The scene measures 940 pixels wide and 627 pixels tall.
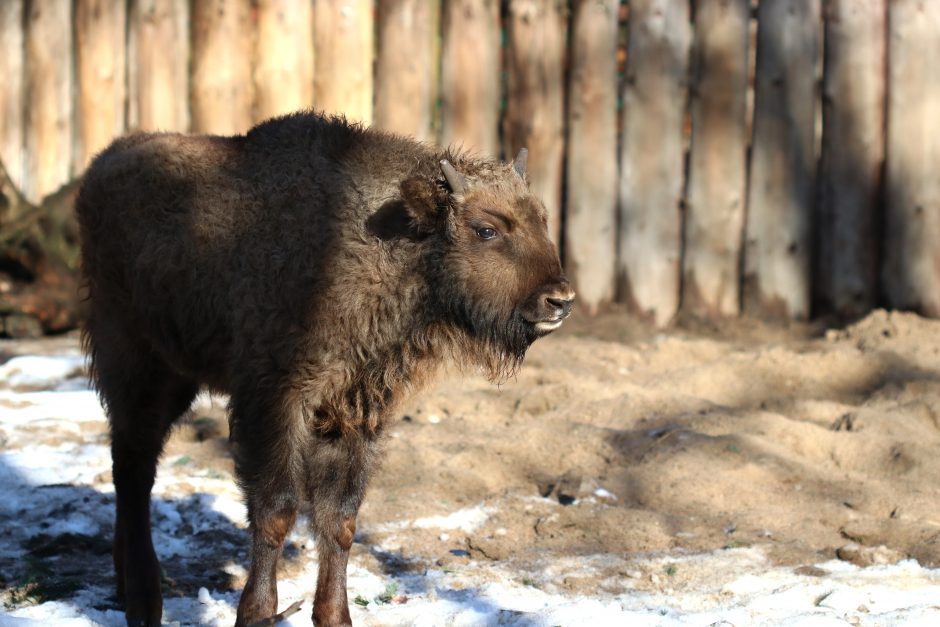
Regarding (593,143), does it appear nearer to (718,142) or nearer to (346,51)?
(718,142)

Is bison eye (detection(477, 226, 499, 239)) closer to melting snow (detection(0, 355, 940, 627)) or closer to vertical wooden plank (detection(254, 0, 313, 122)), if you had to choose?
melting snow (detection(0, 355, 940, 627))

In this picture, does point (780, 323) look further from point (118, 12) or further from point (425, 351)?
point (118, 12)

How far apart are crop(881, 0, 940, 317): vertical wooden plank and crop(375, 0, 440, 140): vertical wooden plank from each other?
10.5ft

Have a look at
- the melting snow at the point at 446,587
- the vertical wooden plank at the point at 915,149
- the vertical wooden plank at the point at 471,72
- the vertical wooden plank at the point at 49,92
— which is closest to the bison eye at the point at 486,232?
the melting snow at the point at 446,587

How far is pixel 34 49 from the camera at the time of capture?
9.36 meters

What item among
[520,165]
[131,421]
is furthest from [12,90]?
[520,165]

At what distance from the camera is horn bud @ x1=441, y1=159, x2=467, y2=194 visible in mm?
4559

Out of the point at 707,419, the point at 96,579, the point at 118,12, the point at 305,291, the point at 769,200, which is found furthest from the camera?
the point at 118,12

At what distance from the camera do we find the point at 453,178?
459 cm

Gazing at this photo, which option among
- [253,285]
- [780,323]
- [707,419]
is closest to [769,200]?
[780,323]

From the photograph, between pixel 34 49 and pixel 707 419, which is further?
pixel 34 49

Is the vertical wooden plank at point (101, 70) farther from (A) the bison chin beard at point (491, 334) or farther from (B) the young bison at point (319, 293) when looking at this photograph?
(A) the bison chin beard at point (491, 334)

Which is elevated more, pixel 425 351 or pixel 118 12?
pixel 118 12

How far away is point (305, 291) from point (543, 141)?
4.62 meters
